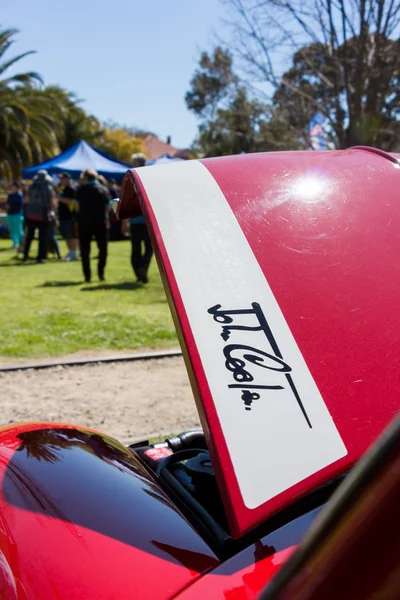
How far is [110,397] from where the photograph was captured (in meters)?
4.46

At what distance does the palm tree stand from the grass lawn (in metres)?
18.3

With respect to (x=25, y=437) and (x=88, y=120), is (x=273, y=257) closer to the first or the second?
(x=25, y=437)

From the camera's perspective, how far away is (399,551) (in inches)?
18.7

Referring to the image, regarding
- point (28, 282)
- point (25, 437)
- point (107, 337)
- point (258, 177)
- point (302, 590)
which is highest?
point (258, 177)

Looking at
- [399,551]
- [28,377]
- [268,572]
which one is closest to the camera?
[399,551]

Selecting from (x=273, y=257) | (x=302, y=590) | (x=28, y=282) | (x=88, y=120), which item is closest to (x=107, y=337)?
(x=28, y=282)

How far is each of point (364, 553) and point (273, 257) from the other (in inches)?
32.5

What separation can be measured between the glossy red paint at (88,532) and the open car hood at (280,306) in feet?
0.66

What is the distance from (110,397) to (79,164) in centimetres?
1468

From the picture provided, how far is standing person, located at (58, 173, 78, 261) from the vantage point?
44.0ft

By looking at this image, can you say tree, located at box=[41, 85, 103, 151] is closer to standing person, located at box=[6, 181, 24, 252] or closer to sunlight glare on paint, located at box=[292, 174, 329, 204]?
standing person, located at box=[6, 181, 24, 252]

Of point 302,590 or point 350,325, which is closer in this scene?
point 302,590

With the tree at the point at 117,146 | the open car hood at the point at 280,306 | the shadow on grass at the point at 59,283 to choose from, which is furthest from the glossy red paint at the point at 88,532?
the tree at the point at 117,146
